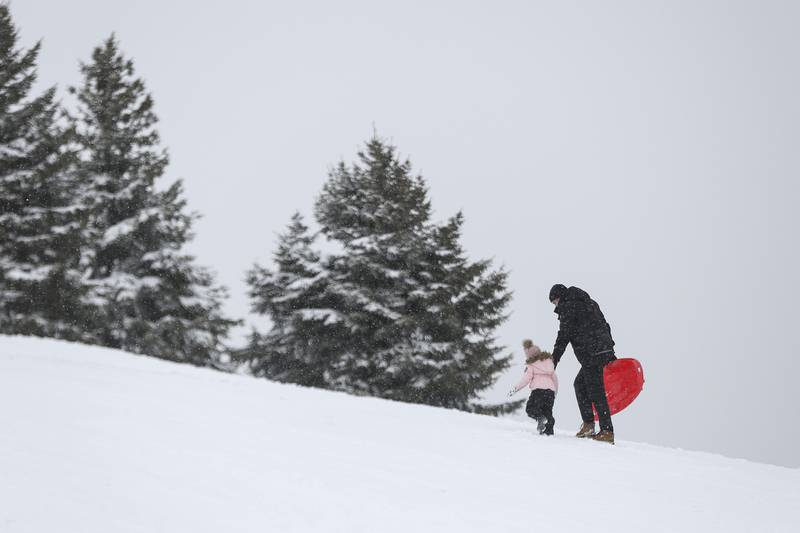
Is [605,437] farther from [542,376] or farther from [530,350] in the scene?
[530,350]

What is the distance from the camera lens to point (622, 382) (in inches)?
366

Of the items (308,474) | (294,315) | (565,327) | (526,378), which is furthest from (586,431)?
(294,315)

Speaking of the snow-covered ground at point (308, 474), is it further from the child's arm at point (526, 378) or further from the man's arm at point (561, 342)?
the man's arm at point (561, 342)

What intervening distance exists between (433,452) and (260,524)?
293cm

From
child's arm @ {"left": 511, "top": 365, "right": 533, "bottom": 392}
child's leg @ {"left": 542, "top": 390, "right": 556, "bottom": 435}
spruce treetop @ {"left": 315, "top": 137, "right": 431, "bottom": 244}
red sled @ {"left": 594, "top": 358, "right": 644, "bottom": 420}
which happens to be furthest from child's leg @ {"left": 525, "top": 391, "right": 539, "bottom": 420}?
spruce treetop @ {"left": 315, "top": 137, "right": 431, "bottom": 244}

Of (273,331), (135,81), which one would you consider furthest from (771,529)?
(135,81)

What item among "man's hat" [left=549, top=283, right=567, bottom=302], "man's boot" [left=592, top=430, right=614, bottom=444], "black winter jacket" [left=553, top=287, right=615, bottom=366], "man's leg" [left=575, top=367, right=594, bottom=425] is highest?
"man's hat" [left=549, top=283, right=567, bottom=302]

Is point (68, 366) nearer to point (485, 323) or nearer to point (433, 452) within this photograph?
point (433, 452)

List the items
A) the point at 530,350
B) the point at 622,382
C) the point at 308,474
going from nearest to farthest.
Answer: the point at 308,474, the point at 530,350, the point at 622,382

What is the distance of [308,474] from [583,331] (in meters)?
4.87

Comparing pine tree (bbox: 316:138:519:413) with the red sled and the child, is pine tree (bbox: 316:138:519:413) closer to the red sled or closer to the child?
the red sled

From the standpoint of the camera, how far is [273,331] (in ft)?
76.0

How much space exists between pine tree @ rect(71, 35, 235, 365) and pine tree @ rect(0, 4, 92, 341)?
141 cm

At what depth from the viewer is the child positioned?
8.61m
